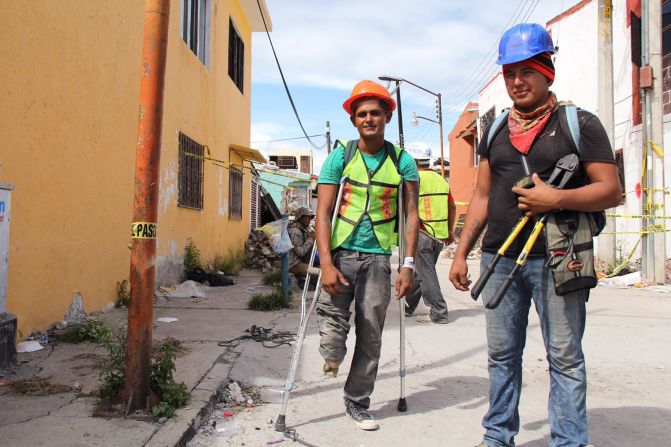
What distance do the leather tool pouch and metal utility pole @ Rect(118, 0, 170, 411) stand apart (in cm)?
214

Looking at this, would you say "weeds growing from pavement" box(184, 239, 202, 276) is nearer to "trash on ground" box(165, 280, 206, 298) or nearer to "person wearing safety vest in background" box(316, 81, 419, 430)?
"trash on ground" box(165, 280, 206, 298)

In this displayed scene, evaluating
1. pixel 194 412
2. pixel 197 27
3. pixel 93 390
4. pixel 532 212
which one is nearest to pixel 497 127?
pixel 532 212

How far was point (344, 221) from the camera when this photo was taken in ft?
11.5

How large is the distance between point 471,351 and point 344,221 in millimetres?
2641

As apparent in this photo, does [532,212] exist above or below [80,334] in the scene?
above

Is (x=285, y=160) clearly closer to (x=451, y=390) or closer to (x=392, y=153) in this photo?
(x=451, y=390)

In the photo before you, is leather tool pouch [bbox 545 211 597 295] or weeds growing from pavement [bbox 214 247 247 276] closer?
leather tool pouch [bbox 545 211 597 295]

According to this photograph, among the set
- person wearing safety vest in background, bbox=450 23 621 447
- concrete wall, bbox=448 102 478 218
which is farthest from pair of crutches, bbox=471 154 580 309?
concrete wall, bbox=448 102 478 218

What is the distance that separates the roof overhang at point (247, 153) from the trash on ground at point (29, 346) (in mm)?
9371

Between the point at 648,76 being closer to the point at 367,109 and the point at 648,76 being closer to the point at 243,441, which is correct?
the point at 367,109

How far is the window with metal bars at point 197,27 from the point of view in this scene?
404 inches

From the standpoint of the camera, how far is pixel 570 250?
251cm

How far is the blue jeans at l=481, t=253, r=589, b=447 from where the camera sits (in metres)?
2.53

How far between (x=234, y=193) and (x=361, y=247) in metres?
11.6
